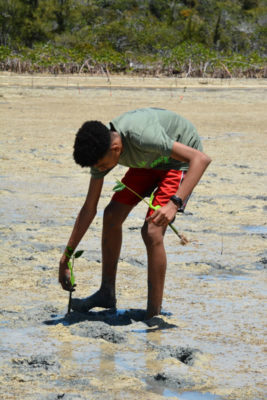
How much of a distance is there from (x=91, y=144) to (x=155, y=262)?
763 millimetres

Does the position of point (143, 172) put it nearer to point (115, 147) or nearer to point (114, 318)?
point (115, 147)

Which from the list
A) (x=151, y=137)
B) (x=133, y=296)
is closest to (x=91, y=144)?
(x=151, y=137)

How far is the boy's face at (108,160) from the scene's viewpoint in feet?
12.7

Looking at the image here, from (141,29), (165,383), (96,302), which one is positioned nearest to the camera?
(165,383)

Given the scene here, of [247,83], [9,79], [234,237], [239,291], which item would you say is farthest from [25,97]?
[239,291]

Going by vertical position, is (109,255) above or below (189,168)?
below

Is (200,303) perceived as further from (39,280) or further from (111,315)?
(39,280)

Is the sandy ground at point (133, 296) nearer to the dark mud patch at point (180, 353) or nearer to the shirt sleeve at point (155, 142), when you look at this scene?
the dark mud patch at point (180, 353)

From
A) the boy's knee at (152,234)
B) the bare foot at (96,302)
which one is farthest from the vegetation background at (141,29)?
the boy's knee at (152,234)

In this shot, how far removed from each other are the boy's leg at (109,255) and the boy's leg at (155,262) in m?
0.25

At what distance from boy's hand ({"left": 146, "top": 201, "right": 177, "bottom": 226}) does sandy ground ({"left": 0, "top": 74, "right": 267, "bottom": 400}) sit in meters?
0.63

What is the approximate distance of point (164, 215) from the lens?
12.8 feet

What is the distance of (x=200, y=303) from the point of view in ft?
15.9

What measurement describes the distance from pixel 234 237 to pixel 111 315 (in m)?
2.16
